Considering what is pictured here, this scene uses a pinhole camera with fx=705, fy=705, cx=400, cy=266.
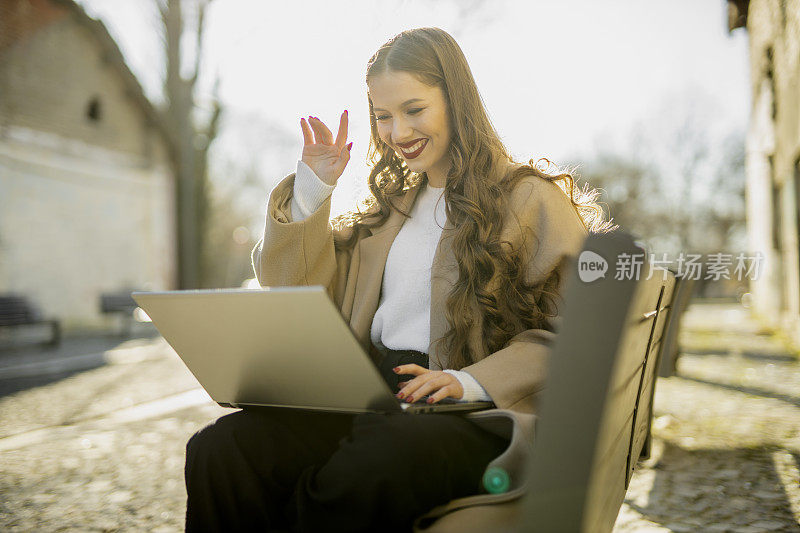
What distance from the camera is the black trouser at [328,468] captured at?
4.66 feet

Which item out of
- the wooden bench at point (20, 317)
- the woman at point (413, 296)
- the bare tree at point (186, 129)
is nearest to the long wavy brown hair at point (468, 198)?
the woman at point (413, 296)

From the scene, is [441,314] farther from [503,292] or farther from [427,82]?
[427,82]

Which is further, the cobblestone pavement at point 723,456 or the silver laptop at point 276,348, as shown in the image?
the cobblestone pavement at point 723,456

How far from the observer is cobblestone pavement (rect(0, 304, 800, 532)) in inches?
116

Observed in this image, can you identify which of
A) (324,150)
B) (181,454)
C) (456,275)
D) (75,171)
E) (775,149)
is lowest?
(181,454)

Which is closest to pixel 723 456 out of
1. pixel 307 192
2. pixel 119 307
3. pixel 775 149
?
pixel 307 192

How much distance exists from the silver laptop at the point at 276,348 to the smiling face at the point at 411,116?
90 cm

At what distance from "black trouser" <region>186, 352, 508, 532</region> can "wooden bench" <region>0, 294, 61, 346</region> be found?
11.5 m

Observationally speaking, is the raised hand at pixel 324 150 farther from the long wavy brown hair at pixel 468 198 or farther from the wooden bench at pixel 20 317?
the wooden bench at pixel 20 317

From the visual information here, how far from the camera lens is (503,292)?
2.03 m

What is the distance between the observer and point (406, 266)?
226 centimetres

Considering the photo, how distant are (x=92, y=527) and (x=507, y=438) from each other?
207 cm

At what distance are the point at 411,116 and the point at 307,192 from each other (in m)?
0.42

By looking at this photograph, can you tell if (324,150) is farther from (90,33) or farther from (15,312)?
(90,33)
